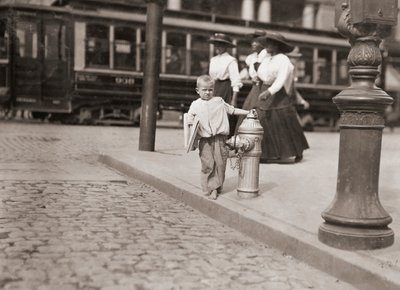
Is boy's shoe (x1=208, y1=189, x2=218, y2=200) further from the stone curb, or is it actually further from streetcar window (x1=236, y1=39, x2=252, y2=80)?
streetcar window (x1=236, y1=39, x2=252, y2=80)

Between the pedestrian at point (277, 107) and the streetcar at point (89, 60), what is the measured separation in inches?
360


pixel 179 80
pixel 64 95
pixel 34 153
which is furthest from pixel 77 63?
pixel 34 153

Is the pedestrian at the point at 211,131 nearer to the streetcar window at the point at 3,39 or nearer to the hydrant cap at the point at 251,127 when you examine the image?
the hydrant cap at the point at 251,127

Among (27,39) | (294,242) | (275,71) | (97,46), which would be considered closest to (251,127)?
(294,242)

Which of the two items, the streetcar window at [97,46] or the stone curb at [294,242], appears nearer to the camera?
the stone curb at [294,242]

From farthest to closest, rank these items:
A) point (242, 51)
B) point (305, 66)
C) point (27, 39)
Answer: point (305, 66), point (242, 51), point (27, 39)

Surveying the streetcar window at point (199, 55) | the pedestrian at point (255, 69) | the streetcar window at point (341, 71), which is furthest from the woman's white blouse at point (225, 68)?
the streetcar window at point (341, 71)

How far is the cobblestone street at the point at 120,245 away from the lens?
3.36 meters

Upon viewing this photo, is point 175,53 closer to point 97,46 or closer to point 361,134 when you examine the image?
point 97,46

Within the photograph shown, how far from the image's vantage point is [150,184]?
6.71 meters

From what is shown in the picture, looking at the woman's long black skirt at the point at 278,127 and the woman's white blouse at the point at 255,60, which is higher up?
the woman's white blouse at the point at 255,60

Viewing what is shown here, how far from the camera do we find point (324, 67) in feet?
68.3

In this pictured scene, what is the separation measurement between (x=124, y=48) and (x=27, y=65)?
2661 millimetres

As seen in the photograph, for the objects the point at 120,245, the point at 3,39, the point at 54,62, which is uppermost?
the point at 3,39
